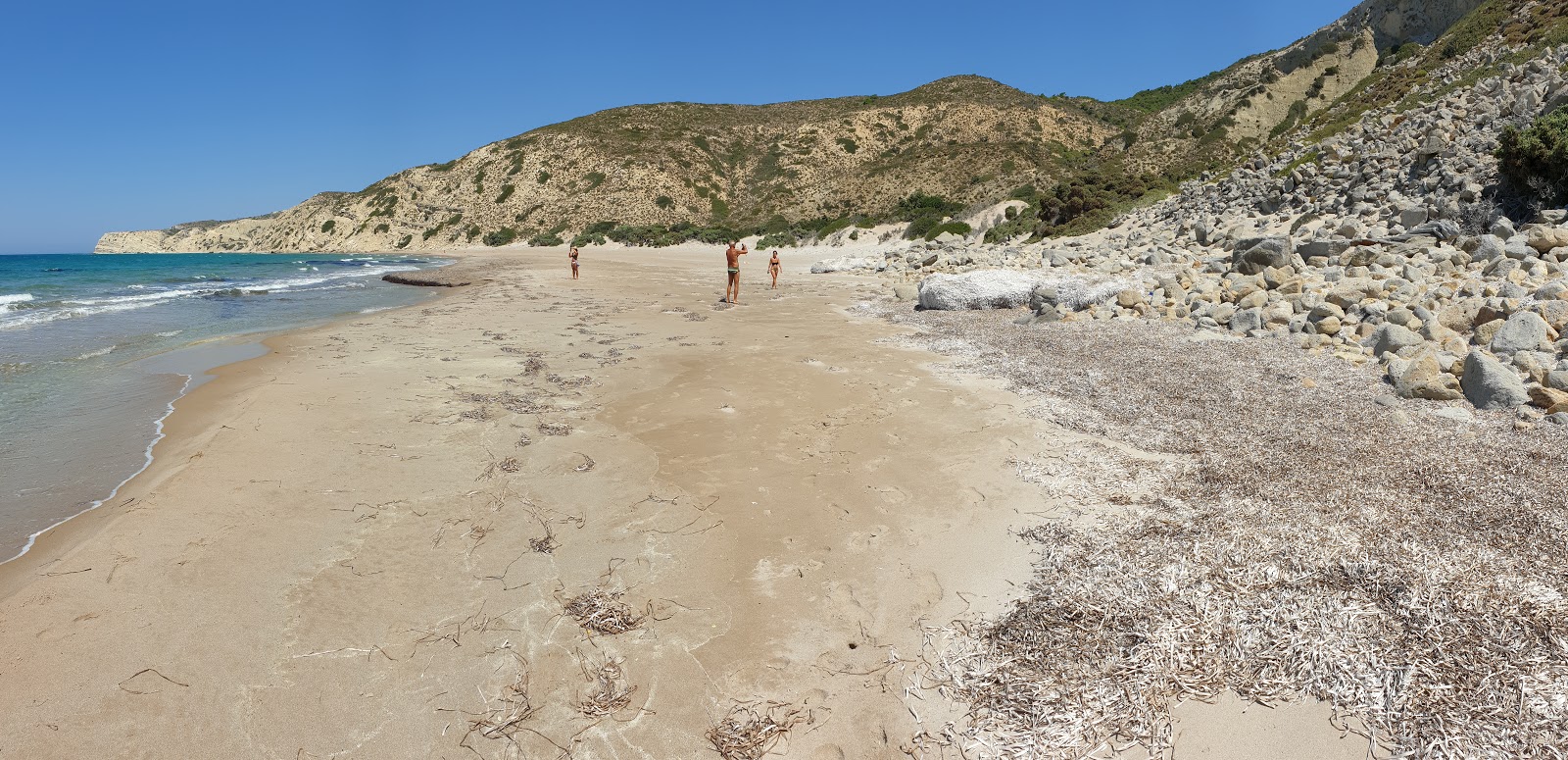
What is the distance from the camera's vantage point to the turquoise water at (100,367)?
590cm

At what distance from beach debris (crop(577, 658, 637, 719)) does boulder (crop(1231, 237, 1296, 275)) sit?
14209 millimetres

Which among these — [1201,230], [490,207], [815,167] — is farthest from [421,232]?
[1201,230]

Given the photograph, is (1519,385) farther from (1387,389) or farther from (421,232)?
(421,232)

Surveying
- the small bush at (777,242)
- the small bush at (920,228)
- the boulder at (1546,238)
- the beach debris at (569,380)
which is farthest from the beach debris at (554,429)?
the small bush at (777,242)

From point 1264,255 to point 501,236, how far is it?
63.5 m

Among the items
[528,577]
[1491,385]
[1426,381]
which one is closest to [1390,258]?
[1426,381]

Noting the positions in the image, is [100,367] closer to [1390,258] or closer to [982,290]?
[982,290]

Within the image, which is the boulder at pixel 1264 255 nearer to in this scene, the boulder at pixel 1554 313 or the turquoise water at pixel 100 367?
the boulder at pixel 1554 313

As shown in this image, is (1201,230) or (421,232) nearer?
(1201,230)

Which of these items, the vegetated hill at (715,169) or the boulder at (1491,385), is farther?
the vegetated hill at (715,169)

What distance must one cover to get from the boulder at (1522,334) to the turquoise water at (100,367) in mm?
12447

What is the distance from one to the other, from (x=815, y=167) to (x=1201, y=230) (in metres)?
54.5

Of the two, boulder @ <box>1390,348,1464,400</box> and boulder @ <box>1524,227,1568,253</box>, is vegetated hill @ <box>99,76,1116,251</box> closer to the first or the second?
boulder @ <box>1524,227,1568,253</box>

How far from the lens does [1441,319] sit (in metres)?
8.89
